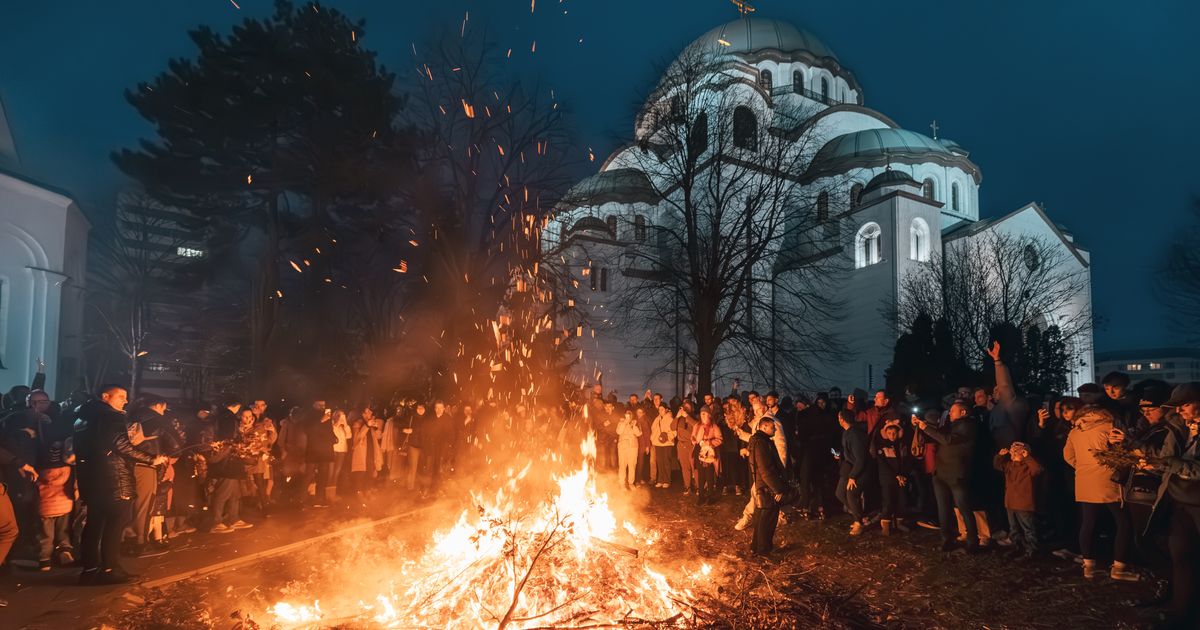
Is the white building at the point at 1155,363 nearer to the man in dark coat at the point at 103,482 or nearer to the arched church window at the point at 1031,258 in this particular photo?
the arched church window at the point at 1031,258

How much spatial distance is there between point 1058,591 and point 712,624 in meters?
3.84

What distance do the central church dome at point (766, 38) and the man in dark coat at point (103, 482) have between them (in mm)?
41626

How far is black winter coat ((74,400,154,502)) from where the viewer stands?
7035mm

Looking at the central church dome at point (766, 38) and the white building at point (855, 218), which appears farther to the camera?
the central church dome at point (766, 38)

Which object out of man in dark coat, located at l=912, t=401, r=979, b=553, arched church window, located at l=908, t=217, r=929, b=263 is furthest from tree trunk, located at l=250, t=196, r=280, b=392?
arched church window, located at l=908, t=217, r=929, b=263

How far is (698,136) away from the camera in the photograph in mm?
20656

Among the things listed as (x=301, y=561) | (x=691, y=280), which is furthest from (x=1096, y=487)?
(x=691, y=280)

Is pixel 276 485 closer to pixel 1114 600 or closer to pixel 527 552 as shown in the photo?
pixel 527 552

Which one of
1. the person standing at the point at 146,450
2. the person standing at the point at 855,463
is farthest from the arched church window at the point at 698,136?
the person standing at the point at 146,450

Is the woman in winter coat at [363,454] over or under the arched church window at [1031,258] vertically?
under

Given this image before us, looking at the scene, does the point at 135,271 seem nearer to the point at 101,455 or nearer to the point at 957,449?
the point at 101,455

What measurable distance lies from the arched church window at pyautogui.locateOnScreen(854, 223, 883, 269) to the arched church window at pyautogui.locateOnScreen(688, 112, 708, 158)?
1904 centimetres

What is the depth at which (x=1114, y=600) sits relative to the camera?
6645 mm

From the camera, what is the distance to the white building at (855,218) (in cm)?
3506
